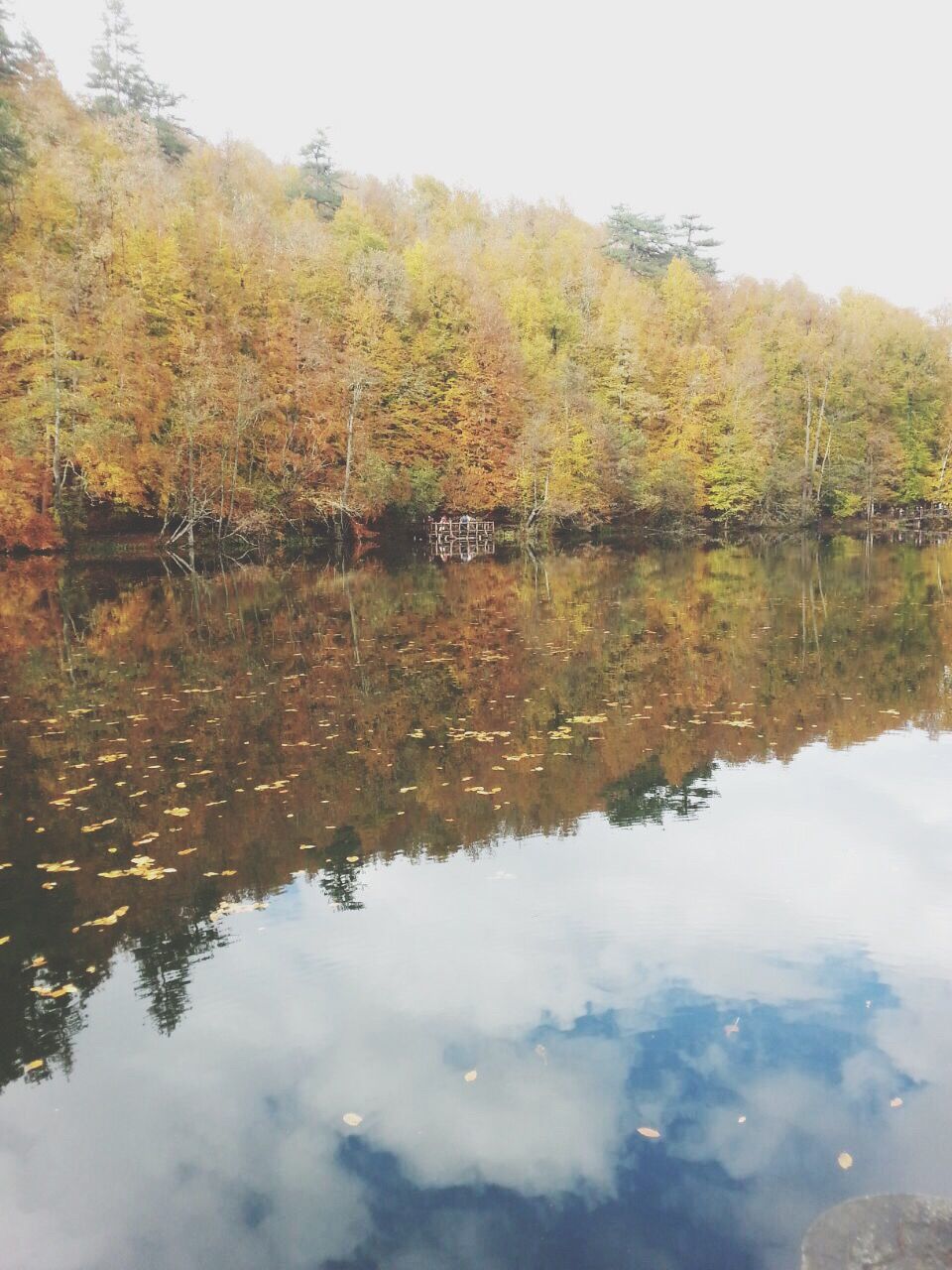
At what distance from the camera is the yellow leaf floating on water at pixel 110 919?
20.9ft

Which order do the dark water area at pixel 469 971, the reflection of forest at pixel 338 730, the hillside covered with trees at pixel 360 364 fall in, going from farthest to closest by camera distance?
the hillside covered with trees at pixel 360 364, the reflection of forest at pixel 338 730, the dark water area at pixel 469 971

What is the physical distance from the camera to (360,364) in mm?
45312

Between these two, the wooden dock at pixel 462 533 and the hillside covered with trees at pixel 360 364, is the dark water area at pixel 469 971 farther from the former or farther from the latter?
the wooden dock at pixel 462 533

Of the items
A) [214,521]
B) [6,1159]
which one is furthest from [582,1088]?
[214,521]

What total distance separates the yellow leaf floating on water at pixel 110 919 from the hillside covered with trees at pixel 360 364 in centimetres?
3306

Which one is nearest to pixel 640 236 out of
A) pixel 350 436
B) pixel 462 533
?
pixel 462 533

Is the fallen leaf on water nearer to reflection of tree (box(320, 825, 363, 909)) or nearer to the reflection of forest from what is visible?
the reflection of forest

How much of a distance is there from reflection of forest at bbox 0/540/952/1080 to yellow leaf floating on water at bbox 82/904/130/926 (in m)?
0.03

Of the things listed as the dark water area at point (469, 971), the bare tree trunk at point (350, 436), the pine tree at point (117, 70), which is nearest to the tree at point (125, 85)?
the pine tree at point (117, 70)

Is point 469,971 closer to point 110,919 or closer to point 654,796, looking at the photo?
point 110,919

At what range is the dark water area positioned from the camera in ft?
12.8

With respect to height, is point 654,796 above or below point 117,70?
below

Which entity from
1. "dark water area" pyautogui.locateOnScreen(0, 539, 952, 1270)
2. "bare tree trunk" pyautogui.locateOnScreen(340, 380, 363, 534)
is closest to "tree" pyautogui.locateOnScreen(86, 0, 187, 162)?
"bare tree trunk" pyautogui.locateOnScreen(340, 380, 363, 534)

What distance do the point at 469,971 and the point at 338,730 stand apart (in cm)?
572
